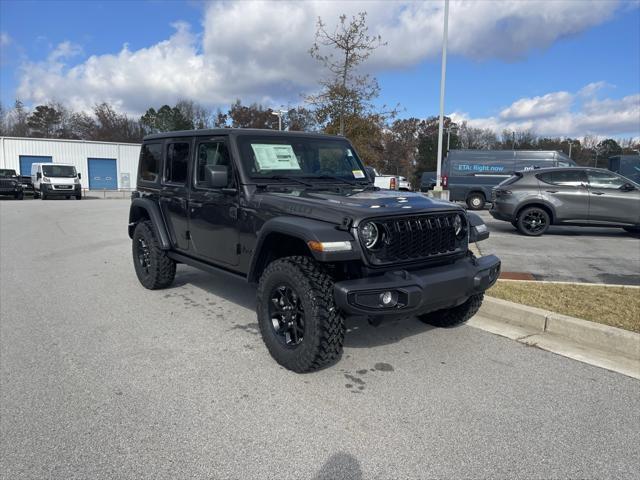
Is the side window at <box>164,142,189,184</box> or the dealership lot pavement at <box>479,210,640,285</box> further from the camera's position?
the dealership lot pavement at <box>479,210,640,285</box>

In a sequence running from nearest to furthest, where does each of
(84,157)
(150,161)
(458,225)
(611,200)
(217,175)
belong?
1. (458,225)
2. (217,175)
3. (150,161)
4. (611,200)
5. (84,157)

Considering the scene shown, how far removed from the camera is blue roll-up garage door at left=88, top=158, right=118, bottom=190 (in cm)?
4091

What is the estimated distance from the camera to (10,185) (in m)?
26.2

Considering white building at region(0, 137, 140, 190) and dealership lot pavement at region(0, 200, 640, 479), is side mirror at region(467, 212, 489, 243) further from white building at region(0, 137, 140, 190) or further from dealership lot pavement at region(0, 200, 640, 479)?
white building at region(0, 137, 140, 190)

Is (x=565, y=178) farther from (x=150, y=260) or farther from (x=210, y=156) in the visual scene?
(x=150, y=260)

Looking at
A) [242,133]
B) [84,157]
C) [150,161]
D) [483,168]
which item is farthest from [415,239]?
[84,157]

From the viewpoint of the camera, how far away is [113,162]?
41750mm

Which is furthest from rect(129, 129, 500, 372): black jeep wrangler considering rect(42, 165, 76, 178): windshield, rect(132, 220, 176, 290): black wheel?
rect(42, 165, 76, 178): windshield

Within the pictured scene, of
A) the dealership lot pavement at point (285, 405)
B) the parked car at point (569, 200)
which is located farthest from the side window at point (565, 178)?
the dealership lot pavement at point (285, 405)

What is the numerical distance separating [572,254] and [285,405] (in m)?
6.97

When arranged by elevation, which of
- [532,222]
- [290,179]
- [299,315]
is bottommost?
[299,315]

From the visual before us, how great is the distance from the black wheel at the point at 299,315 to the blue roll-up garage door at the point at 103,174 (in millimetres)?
41796

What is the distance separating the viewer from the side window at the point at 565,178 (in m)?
10.6

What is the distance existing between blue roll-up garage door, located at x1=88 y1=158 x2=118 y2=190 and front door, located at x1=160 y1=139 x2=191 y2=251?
39.5 metres
